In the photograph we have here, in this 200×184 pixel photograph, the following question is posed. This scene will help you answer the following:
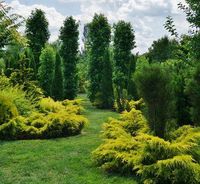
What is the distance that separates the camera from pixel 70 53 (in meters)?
22.2

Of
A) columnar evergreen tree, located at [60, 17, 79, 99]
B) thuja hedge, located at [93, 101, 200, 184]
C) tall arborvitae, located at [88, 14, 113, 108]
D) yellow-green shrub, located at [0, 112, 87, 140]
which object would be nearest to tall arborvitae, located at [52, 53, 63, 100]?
columnar evergreen tree, located at [60, 17, 79, 99]

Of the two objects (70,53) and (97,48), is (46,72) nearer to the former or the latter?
(70,53)

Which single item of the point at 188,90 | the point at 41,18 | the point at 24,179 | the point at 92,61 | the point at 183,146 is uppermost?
the point at 41,18

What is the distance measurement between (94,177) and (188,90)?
2.62 meters

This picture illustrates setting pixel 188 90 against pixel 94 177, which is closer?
pixel 94 177

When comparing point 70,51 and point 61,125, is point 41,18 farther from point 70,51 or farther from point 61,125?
point 61,125

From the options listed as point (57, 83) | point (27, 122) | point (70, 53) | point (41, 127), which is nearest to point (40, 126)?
point (41, 127)

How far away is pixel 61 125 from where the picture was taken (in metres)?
11.2

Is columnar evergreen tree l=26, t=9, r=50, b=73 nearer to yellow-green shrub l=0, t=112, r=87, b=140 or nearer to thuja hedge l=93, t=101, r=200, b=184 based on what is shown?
yellow-green shrub l=0, t=112, r=87, b=140

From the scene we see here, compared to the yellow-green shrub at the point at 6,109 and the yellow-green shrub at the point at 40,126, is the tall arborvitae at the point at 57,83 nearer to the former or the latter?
the yellow-green shrub at the point at 40,126

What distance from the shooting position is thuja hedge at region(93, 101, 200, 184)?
6.30m

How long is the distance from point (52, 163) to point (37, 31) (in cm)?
1529

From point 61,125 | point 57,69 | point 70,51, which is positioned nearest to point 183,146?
point 61,125

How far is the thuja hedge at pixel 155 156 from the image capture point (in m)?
6.30
